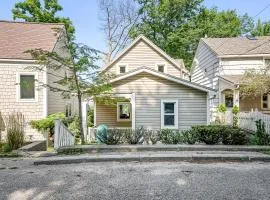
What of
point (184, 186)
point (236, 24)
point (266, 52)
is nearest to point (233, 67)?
point (266, 52)

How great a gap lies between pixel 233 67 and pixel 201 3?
82.7ft

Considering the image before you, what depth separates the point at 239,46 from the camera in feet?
71.5

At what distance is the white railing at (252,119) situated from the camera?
12.2 m

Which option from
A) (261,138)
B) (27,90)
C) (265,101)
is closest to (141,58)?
Answer: (265,101)

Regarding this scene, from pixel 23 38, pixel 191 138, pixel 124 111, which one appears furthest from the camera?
pixel 124 111

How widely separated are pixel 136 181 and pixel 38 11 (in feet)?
104

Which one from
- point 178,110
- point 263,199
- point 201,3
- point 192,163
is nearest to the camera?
point 263,199

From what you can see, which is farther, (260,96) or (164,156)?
(260,96)

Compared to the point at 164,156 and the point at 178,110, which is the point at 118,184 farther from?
the point at 178,110

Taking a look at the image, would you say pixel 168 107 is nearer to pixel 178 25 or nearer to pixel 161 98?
pixel 161 98

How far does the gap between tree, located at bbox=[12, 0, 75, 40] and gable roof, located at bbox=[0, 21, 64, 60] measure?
14757 millimetres

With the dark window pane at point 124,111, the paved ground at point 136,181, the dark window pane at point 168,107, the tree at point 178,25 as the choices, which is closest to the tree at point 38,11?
the tree at point 178,25

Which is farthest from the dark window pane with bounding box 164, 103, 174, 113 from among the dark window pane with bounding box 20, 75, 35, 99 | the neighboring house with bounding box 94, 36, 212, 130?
the dark window pane with bounding box 20, 75, 35, 99

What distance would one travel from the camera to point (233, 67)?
20.5 meters
